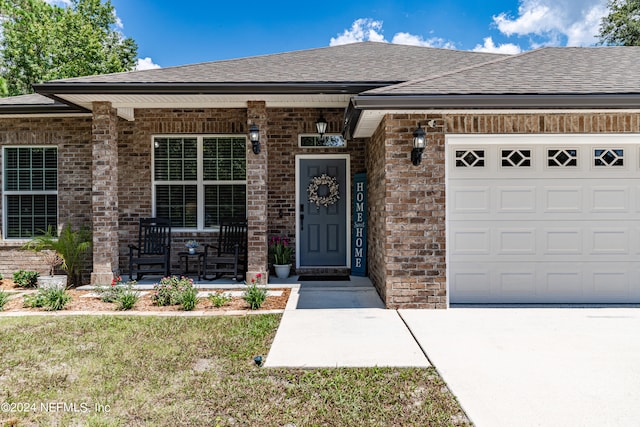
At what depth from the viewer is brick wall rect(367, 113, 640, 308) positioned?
5.27 meters

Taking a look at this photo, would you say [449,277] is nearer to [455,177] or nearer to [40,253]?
[455,177]

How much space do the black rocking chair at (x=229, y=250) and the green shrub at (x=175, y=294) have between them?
130cm

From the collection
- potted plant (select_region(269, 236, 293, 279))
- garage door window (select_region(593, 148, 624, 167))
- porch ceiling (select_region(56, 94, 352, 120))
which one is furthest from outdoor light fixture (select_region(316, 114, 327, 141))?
garage door window (select_region(593, 148, 624, 167))

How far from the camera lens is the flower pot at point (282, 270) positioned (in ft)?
24.4

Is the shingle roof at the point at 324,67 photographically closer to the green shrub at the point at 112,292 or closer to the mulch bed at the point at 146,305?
the green shrub at the point at 112,292

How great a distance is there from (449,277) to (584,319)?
159 cm

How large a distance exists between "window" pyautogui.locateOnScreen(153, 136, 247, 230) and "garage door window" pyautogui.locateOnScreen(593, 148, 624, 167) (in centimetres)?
565

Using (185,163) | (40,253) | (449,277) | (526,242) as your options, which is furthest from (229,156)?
(526,242)

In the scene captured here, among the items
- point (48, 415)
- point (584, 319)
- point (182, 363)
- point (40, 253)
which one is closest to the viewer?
point (48, 415)

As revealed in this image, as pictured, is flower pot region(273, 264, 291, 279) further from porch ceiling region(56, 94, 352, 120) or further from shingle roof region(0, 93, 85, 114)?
shingle roof region(0, 93, 85, 114)

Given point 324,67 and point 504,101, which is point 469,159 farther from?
point 324,67

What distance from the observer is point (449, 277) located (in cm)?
564

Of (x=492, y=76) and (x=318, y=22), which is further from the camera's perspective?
(x=318, y=22)

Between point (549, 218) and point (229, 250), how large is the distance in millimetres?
5235
